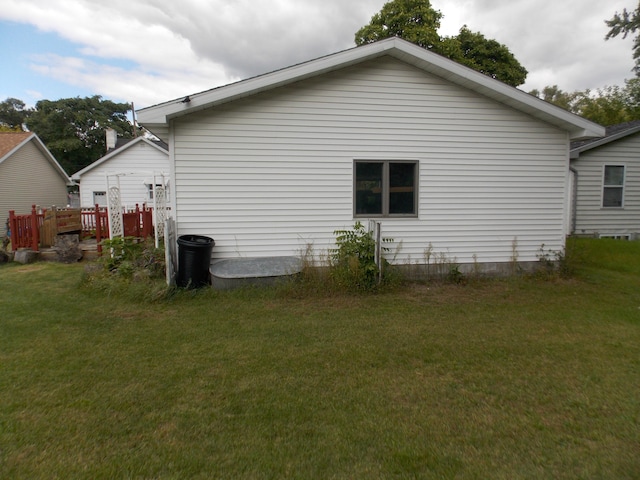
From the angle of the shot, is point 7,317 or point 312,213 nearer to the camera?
point 7,317

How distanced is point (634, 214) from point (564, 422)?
13043 mm

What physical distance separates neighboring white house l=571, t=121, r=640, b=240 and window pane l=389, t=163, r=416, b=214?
7.88 meters

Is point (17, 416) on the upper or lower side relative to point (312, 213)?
lower

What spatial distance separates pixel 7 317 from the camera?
5.00 m

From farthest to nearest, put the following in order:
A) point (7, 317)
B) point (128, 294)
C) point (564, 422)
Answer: point (128, 294) < point (7, 317) < point (564, 422)

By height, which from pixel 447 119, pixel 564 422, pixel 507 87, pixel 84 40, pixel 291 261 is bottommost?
pixel 564 422

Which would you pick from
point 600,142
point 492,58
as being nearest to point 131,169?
point 600,142

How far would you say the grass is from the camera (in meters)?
2.22

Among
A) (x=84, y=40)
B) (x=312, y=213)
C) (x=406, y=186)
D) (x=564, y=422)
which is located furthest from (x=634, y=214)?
(x=84, y=40)

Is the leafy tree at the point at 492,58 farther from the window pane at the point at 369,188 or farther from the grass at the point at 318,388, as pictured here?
the grass at the point at 318,388

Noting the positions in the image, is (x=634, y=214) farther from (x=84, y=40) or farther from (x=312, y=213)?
(x=84, y=40)

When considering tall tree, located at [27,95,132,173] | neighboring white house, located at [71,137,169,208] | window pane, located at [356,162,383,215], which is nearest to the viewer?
window pane, located at [356,162,383,215]

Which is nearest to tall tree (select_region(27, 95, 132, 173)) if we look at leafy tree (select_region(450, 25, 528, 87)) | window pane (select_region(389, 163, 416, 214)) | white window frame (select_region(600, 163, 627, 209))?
leafy tree (select_region(450, 25, 528, 87))

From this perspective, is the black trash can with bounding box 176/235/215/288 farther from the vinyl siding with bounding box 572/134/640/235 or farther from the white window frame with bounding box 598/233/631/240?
the white window frame with bounding box 598/233/631/240
